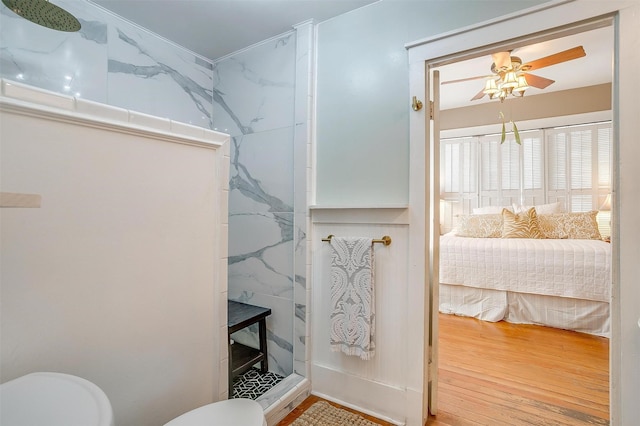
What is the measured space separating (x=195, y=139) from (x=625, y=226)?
170 cm

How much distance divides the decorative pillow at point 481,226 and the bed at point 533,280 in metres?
0.62

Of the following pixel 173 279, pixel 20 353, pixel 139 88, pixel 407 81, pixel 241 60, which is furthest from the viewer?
pixel 241 60

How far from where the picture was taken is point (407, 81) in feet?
5.49

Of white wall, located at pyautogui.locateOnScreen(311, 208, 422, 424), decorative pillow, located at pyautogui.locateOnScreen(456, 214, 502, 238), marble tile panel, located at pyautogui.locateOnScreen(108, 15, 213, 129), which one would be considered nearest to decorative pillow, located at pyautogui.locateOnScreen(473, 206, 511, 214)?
decorative pillow, located at pyautogui.locateOnScreen(456, 214, 502, 238)

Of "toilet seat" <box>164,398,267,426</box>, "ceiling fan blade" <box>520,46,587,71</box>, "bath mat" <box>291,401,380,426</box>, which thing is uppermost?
"ceiling fan blade" <box>520,46,587,71</box>

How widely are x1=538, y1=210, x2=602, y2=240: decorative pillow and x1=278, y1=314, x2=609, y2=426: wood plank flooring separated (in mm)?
1393

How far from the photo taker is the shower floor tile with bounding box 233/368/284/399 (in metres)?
1.87

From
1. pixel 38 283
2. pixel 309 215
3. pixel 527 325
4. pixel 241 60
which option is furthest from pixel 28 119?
pixel 527 325

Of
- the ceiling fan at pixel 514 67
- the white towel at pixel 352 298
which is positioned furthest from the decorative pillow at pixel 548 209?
the white towel at pixel 352 298

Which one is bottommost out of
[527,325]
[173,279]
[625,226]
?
[527,325]

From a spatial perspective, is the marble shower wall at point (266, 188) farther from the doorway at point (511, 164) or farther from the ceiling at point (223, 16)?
the doorway at point (511, 164)

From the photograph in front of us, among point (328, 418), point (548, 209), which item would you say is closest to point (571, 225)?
point (548, 209)

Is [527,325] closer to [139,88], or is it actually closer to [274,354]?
[274,354]

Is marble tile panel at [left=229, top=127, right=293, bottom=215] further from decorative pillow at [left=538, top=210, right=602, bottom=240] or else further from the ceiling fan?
decorative pillow at [left=538, top=210, right=602, bottom=240]
